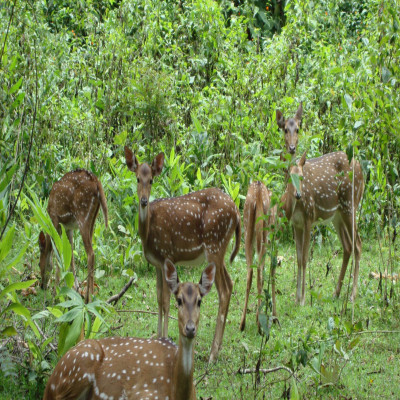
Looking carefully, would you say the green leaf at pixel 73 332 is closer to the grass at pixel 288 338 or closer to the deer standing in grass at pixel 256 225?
the grass at pixel 288 338

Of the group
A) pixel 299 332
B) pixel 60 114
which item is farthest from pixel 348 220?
pixel 60 114

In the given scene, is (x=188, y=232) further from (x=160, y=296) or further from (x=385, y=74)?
(x=385, y=74)

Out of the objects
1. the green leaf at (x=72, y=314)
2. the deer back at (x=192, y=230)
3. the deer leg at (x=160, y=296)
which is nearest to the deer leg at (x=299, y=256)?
the deer back at (x=192, y=230)

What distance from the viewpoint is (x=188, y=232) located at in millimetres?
7344

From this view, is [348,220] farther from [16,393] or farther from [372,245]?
[16,393]

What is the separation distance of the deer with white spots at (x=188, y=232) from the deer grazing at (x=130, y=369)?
81.9 inches

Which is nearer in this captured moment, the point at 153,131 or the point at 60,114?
the point at 60,114

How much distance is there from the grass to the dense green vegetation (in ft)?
0.07

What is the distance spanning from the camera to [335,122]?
1129cm

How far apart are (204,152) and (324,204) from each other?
7.63ft

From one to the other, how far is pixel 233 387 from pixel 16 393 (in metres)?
1.79

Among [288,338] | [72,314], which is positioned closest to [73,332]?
[72,314]

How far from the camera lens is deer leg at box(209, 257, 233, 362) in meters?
6.81

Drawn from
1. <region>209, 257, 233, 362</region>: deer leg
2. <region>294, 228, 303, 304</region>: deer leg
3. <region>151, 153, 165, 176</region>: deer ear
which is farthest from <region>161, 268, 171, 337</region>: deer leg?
<region>294, 228, 303, 304</region>: deer leg
